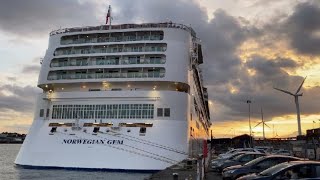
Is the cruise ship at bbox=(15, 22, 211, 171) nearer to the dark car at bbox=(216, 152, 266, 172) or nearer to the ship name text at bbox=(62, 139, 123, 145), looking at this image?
the ship name text at bbox=(62, 139, 123, 145)

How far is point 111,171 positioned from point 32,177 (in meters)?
6.10

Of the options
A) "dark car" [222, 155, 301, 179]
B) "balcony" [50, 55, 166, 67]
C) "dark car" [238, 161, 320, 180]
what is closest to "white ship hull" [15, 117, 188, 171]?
"balcony" [50, 55, 166, 67]

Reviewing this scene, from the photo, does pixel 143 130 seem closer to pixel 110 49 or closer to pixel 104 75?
pixel 104 75

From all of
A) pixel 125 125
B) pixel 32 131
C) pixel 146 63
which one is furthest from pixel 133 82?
pixel 32 131

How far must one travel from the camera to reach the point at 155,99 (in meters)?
34.5

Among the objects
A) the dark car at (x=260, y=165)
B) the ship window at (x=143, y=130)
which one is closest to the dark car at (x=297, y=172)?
the dark car at (x=260, y=165)

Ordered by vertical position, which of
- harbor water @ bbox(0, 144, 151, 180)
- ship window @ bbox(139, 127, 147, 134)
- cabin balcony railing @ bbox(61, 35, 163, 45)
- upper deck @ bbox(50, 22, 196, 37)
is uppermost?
upper deck @ bbox(50, 22, 196, 37)

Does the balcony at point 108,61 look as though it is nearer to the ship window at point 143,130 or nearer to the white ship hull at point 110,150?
the white ship hull at point 110,150

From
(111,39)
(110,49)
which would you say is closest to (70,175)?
(110,49)

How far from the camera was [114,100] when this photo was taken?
3481 centimetres

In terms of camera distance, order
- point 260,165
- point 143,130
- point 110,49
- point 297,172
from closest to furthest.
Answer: point 297,172 → point 260,165 → point 143,130 → point 110,49

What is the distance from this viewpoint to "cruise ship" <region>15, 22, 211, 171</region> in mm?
32312

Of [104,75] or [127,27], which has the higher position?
[127,27]

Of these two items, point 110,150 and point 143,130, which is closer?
point 110,150
